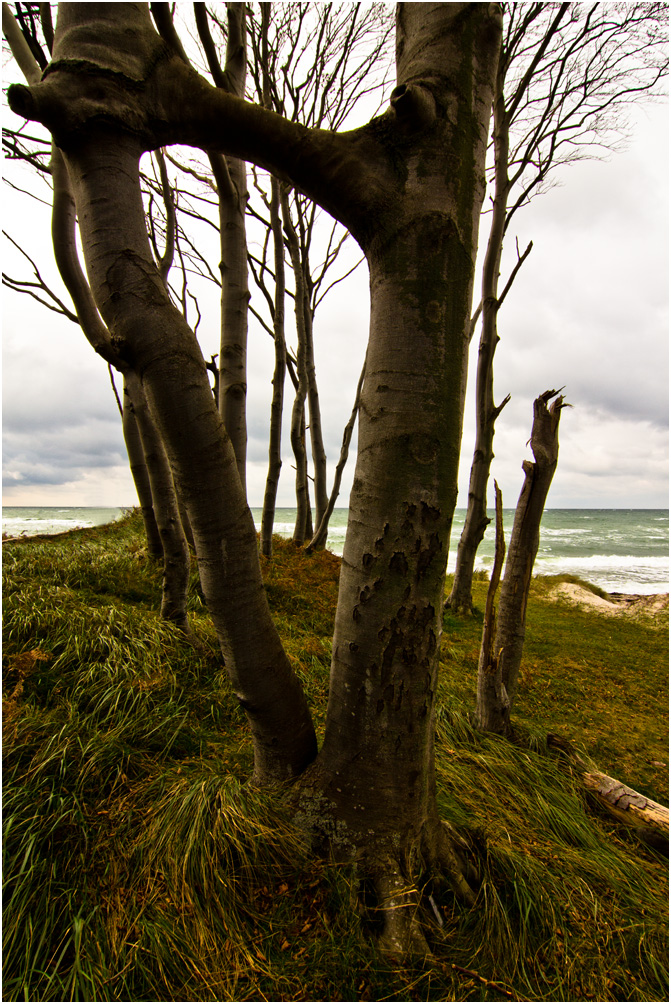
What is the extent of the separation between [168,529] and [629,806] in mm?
3737

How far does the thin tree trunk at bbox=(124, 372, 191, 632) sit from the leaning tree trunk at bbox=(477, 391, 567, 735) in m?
2.52

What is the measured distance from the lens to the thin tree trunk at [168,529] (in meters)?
3.60

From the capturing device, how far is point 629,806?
8.44 ft

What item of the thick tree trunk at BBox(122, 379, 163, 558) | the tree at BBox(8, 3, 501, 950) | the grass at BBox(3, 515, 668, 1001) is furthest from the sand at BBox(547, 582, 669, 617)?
the tree at BBox(8, 3, 501, 950)

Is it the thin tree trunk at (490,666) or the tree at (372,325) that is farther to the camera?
the thin tree trunk at (490,666)

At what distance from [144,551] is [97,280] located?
492 cm

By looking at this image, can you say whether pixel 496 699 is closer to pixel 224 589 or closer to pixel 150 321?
pixel 224 589

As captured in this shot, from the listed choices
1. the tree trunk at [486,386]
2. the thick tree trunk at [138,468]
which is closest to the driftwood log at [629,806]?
the tree trunk at [486,386]

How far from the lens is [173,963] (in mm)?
1412

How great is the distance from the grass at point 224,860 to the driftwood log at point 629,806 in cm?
8

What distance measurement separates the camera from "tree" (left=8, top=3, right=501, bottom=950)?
138 centimetres

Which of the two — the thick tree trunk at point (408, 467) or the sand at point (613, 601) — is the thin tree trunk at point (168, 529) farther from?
the sand at point (613, 601)

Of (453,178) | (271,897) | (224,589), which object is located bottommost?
(271,897)

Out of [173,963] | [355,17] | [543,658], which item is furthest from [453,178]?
[355,17]
